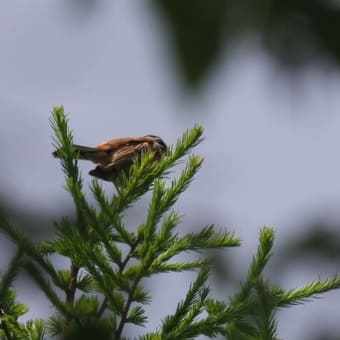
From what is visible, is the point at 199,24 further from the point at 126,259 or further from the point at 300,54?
the point at 126,259

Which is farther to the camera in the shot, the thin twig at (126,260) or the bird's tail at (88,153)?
the bird's tail at (88,153)

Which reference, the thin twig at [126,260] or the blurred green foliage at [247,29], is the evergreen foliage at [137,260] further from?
the blurred green foliage at [247,29]

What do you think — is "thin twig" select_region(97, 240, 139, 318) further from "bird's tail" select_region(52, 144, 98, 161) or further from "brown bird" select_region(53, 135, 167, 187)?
"bird's tail" select_region(52, 144, 98, 161)

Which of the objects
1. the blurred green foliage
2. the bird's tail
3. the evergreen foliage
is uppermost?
the bird's tail

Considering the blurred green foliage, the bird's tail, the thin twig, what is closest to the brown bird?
the bird's tail

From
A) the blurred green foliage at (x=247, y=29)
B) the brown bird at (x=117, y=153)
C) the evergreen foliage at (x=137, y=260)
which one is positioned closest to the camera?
the blurred green foliage at (x=247, y=29)

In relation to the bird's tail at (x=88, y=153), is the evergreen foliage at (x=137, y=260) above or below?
below

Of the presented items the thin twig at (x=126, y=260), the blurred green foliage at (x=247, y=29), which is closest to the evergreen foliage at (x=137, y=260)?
the thin twig at (x=126, y=260)

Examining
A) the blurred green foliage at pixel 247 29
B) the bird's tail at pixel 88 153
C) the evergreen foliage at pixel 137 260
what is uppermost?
the bird's tail at pixel 88 153

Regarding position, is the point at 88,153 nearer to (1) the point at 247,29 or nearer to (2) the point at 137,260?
(2) the point at 137,260

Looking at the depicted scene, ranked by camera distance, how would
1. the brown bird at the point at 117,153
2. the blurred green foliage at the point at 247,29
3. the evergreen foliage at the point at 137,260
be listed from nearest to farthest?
the blurred green foliage at the point at 247,29 → the evergreen foliage at the point at 137,260 → the brown bird at the point at 117,153
